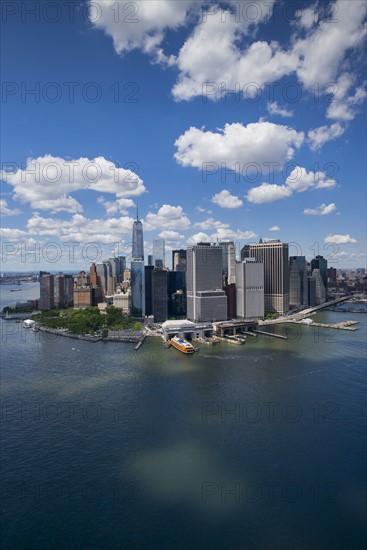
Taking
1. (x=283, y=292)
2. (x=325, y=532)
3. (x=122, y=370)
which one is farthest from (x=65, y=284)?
(x=325, y=532)

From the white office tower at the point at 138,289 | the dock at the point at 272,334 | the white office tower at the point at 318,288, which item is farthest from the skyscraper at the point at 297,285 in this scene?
the white office tower at the point at 138,289

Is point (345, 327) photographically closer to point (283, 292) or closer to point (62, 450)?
point (283, 292)

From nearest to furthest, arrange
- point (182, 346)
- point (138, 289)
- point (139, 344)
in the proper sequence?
1. point (182, 346)
2. point (139, 344)
3. point (138, 289)

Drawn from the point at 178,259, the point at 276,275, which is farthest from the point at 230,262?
the point at 178,259

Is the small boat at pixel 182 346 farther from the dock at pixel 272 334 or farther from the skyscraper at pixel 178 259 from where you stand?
the skyscraper at pixel 178 259

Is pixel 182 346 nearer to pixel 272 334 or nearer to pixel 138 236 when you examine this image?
pixel 272 334
